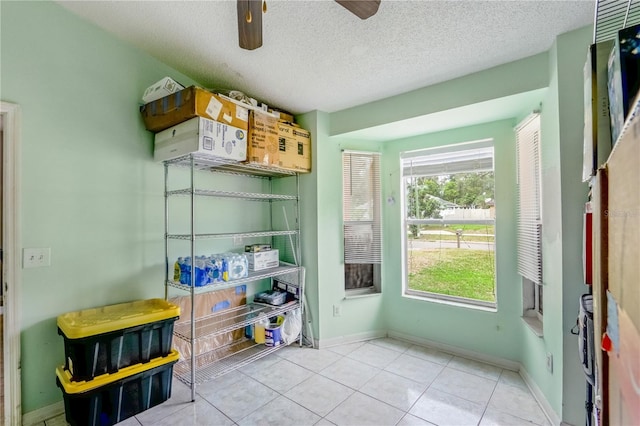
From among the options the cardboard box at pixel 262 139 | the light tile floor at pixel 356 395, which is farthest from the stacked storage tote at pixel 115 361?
the cardboard box at pixel 262 139

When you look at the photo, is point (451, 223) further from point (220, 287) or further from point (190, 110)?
point (190, 110)

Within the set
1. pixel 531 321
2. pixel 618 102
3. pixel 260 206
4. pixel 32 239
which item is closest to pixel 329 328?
pixel 260 206

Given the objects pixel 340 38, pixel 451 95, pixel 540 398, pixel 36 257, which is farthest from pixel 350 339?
pixel 340 38

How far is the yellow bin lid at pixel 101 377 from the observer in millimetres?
1587

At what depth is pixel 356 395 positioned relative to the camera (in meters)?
2.09

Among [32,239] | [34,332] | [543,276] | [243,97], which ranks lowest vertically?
[34,332]

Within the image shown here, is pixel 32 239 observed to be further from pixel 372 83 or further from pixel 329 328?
pixel 372 83

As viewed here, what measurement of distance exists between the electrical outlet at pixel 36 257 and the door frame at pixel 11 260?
0.03 m

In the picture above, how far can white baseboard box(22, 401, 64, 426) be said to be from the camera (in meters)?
1.68

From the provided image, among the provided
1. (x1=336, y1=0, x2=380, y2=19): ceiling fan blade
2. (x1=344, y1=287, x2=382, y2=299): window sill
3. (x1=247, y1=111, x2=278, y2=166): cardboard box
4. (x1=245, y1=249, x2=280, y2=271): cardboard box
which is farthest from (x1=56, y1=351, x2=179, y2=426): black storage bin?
(x1=336, y1=0, x2=380, y2=19): ceiling fan blade

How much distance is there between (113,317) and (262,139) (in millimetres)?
1652

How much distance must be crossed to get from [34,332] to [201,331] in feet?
3.75

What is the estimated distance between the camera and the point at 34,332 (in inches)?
67.7

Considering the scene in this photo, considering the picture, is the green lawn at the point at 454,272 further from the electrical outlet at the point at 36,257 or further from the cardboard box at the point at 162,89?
the electrical outlet at the point at 36,257
